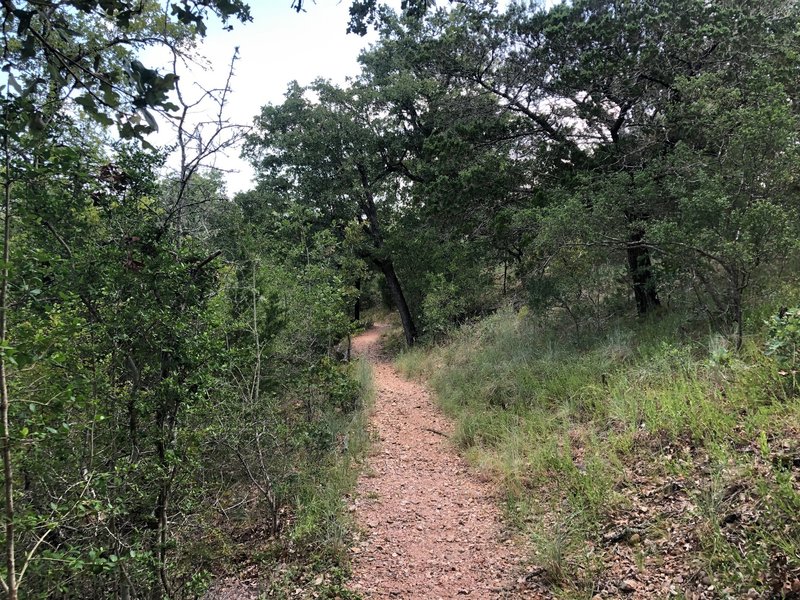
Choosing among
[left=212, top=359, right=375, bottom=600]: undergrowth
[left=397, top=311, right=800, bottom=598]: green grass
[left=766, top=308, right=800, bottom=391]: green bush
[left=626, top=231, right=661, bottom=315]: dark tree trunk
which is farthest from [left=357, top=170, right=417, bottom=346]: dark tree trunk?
[left=766, top=308, right=800, bottom=391]: green bush

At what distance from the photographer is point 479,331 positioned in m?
11.4

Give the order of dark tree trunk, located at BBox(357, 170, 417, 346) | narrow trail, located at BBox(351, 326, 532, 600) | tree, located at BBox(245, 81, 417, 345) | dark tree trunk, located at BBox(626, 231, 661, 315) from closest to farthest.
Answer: narrow trail, located at BBox(351, 326, 532, 600)
dark tree trunk, located at BBox(626, 231, 661, 315)
tree, located at BBox(245, 81, 417, 345)
dark tree trunk, located at BBox(357, 170, 417, 346)

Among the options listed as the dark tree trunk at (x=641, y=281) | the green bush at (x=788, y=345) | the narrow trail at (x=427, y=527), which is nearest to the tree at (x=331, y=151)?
the dark tree trunk at (x=641, y=281)

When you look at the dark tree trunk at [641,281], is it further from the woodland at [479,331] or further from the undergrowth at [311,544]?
the undergrowth at [311,544]

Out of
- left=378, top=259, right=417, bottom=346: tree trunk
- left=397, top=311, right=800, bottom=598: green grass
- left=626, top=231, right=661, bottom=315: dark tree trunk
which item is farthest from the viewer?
left=378, top=259, right=417, bottom=346: tree trunk

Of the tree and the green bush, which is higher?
the tree

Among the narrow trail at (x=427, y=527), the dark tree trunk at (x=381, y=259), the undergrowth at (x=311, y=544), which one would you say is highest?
the dark tree trunk at (x=381, y=259)

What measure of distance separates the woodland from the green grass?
24 mm

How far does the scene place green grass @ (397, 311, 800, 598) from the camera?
9.11 feet

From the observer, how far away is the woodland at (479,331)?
7.18 ft

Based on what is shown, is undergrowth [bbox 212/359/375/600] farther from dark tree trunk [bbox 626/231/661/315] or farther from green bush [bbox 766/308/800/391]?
dark tree trunk [bbox 626/231/661/315]

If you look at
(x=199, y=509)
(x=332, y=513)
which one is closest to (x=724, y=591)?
(x=332, y=513)

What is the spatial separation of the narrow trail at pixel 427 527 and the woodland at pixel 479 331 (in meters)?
0.27

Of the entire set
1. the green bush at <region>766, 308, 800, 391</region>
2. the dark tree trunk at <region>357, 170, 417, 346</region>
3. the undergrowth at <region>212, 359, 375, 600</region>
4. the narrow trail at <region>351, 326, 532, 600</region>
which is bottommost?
the narrow trail at <region>351, 326, 532, 600</region>
